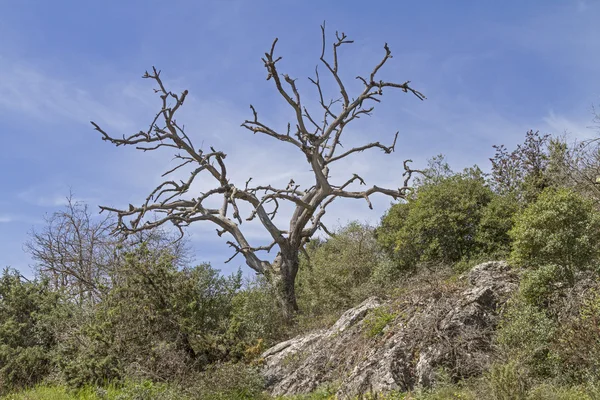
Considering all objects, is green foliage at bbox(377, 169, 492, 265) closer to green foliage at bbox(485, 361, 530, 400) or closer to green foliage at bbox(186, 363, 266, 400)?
green foliage at bbox(186, 363, 266, 400)

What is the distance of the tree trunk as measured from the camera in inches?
728

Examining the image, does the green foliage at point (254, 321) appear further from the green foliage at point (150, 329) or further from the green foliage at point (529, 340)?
the green foliage at point (529, 340)

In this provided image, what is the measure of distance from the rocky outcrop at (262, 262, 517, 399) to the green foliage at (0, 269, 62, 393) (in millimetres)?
7870

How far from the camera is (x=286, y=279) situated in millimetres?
18938

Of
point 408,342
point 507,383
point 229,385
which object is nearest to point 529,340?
point 507,383

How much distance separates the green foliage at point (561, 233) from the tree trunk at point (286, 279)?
9137 millimetres

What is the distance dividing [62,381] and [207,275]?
4.40 m

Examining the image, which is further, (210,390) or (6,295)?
(6,295)

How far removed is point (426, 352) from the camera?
32.3 ft

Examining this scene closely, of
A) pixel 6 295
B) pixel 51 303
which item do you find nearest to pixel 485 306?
pixel 51 303

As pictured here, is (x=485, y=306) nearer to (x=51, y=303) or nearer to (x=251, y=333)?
(x=251, y=333)

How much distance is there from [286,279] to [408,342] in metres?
9.12

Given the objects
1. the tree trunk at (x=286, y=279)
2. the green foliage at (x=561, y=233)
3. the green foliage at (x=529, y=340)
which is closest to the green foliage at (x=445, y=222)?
the tree trunk at (x=286, y=279)

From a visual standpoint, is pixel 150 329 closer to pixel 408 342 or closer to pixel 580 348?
pixel 408 342
